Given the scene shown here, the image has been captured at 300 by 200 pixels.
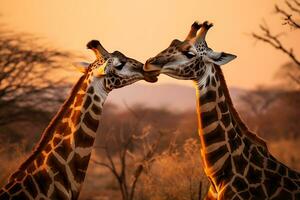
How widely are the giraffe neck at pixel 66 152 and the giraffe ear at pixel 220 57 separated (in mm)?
1054

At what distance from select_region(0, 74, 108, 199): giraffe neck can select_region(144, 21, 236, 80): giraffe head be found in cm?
63

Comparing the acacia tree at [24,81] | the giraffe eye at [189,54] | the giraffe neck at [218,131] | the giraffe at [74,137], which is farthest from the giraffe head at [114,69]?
the acacia tree at [24,81]

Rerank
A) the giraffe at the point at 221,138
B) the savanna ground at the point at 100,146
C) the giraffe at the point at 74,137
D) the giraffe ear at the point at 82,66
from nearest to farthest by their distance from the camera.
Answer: the giraffe at the point at 74,137 < the giraffe at the point at 221,138 < the giraffe ear at the point at 82,66 < the savanna ground at the point at 100,146

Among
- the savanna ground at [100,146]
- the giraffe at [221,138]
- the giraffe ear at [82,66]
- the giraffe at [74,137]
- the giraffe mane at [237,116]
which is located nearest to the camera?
the giraffe at [74,137]

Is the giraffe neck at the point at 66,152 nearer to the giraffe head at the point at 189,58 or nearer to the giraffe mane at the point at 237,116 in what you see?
the giraffe head at the point at 189,58

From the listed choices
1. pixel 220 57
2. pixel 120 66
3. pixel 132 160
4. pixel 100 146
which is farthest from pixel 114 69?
pixel 132 160

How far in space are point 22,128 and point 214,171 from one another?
9984 millimetres

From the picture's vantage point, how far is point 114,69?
20.9 ft

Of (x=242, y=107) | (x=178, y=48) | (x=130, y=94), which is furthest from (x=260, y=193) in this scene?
(x=130, y=94)

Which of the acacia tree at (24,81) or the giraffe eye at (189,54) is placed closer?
the giraffe eye at (189,54)

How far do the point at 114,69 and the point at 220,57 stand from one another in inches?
39.4

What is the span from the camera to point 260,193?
6039 millimetres

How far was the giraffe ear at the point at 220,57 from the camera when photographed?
20.6 feet

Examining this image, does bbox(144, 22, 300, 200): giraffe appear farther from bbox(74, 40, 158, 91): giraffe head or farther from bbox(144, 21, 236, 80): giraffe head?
bbox(74, 40, 158, 91): giraffe head
